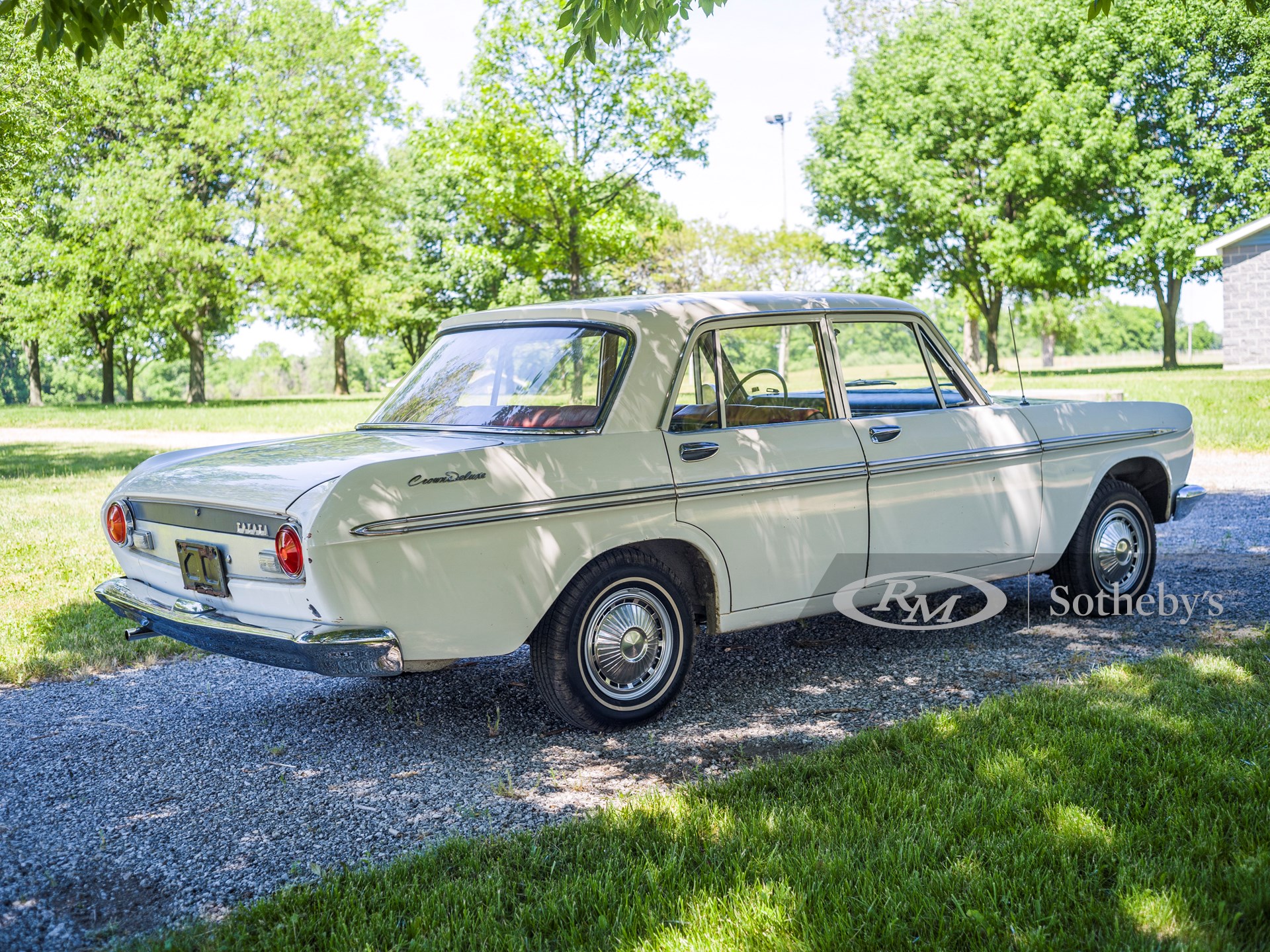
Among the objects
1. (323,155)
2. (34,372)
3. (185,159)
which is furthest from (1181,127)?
(34,372)

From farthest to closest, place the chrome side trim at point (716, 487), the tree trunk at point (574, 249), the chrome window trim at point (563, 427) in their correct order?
1. the tree trunk at point (574, 249)
2. the chrome window trim at point (563, 427)
3. the chrome side trim at point (716, 487)

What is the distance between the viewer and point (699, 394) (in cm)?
475

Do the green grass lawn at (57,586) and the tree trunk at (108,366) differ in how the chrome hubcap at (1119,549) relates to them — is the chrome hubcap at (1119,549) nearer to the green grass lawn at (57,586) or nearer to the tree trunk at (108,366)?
the green grass lawn at (57,586)

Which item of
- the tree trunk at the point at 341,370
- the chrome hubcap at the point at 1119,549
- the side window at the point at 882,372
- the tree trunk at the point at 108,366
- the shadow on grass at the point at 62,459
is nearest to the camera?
the side window at the point at 882,372

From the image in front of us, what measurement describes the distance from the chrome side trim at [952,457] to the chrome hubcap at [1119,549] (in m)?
0.81

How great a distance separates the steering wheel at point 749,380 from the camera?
4957mm

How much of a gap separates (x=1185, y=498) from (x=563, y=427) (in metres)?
3.99

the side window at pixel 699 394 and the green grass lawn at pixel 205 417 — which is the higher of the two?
the green grass lawn at pixel 205 417

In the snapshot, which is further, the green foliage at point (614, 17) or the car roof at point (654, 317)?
the green foliage at point (614, 17)

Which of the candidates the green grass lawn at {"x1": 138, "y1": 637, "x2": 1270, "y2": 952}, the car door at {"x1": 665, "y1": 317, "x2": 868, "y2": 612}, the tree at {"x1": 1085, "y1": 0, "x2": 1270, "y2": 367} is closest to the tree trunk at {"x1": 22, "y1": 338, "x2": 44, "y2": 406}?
the tree at {"x1": 1085, "y1": 0, "x2": 1270, "y2": 367}

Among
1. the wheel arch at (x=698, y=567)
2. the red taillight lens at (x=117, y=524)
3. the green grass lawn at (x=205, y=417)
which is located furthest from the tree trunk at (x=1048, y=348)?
the red taillight lens at (x=117, y=524)

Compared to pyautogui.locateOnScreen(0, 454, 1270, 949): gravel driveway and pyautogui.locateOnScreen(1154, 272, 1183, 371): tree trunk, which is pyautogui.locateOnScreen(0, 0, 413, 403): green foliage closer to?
pyautogui.locateOnScreen(1154, 272, 1183, 371): tree trunk

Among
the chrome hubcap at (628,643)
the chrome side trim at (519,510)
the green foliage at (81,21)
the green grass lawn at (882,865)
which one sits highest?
the green foliage at (81,21)

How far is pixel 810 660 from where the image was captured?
551 centimetres
